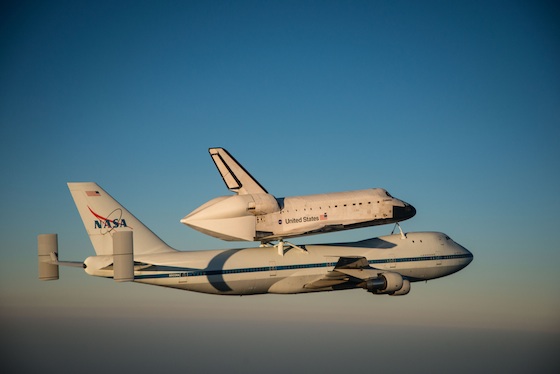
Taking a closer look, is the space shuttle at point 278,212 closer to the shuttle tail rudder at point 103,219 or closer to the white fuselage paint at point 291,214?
the white fuselage paint at point 291,214

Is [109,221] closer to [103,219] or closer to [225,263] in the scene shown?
[103,219]

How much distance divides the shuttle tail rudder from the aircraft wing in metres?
12.0

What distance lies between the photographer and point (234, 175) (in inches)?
1848

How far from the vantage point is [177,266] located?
4856 centimetres

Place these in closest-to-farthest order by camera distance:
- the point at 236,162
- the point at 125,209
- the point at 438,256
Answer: the point at 236,162
the point at 125,209
the point at 438,256

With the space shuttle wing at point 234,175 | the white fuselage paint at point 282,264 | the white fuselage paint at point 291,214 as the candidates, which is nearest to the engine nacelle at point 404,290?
the white fuselage paint at point 282,264

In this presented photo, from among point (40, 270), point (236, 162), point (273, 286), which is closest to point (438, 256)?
point (273, 286)

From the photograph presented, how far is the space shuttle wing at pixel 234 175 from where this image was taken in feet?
152

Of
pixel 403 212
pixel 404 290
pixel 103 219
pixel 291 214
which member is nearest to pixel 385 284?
pixel 404 290

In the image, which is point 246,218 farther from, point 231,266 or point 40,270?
point 40,270

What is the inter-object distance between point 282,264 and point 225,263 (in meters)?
4.34

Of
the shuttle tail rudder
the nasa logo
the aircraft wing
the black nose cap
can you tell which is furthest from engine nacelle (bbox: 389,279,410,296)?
the nasa logo

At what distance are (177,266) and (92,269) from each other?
569cm

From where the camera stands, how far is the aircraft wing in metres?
51.4
